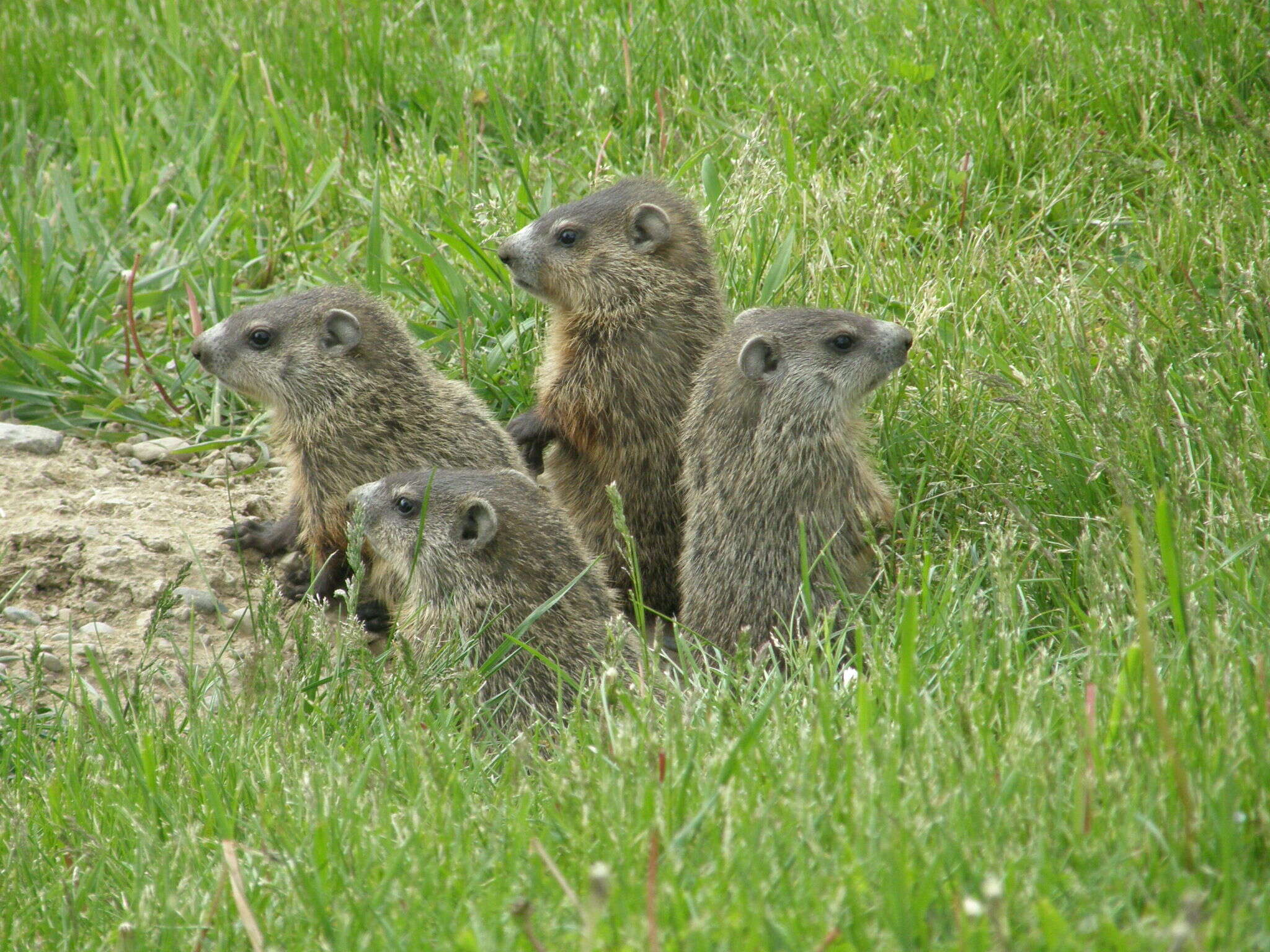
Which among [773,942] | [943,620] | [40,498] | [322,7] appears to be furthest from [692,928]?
[322,7]

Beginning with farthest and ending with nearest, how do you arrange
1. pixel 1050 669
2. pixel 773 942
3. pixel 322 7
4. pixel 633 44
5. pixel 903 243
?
pixel 322 7 < pixel 633 44 < pixel 903 243 < pixel 1050 669 < pixel 773 942

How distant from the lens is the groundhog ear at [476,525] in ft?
15.1

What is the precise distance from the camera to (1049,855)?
2.37 meters

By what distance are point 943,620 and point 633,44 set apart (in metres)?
4.46

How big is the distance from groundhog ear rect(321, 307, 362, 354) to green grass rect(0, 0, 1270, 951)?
2.02ft

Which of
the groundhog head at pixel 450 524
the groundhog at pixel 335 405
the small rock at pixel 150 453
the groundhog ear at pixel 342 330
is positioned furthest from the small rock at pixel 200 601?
the groundhog ear at pixel 342 330

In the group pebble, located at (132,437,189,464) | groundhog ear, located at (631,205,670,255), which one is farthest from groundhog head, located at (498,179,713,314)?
pebble, located at (132,437,189,464)

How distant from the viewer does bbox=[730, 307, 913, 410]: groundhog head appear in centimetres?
500

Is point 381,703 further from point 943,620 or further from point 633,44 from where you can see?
point 633,44

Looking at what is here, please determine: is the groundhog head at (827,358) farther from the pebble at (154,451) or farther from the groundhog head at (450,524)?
the pebble at (154,451)

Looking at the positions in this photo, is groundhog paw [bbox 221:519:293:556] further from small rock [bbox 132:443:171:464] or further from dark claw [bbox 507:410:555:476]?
dark claw [bbox 507:410:555:476]

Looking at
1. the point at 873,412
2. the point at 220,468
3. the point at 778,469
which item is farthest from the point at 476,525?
the point at 220,468

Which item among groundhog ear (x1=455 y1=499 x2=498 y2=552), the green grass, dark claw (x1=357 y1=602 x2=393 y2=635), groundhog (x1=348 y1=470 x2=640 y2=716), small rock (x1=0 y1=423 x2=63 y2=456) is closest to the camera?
the green grass

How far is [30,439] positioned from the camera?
574 cm
